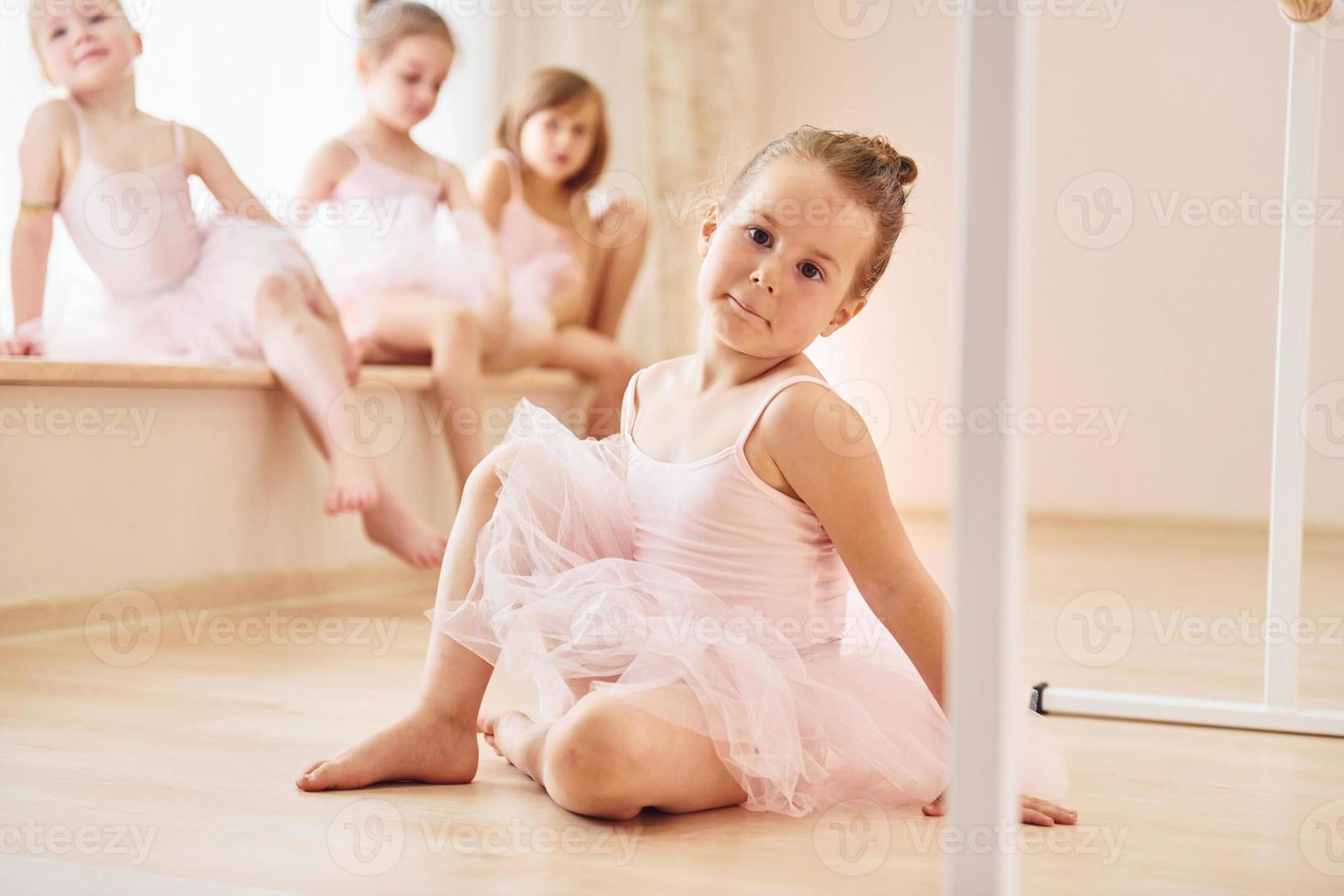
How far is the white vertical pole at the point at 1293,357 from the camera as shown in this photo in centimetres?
121

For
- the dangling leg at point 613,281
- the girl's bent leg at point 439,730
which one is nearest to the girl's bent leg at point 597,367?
the dangling leg at point 613,281

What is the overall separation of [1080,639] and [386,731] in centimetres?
104

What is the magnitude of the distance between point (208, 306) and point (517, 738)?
3.56ft

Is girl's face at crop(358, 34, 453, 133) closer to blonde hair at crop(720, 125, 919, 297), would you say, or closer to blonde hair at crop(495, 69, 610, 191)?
blonde hair at crop(495, 69, 610, 191)

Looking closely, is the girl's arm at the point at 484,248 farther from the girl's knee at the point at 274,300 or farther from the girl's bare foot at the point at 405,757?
the girl's bare foot at the point at 405,757

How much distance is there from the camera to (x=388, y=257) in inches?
91.5

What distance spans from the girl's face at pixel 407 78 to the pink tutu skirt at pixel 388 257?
0.15m

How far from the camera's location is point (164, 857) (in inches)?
31.1

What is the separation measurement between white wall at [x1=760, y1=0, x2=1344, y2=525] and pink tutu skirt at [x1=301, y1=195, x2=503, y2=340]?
114cm

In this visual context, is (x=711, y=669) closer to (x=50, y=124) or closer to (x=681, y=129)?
(x=50, y=124)

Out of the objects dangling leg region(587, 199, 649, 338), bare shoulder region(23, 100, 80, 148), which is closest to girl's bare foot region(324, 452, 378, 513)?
bare shoulder region(23, 100, 80, 148)

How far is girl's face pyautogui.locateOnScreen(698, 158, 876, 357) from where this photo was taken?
0.99 m

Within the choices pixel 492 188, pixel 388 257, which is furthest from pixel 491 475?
pixel 492 188

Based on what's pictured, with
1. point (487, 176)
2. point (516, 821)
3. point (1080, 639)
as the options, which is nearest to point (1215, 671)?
point (1080, 639)
